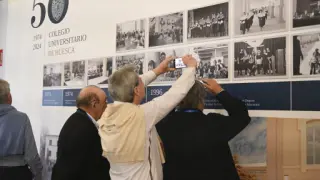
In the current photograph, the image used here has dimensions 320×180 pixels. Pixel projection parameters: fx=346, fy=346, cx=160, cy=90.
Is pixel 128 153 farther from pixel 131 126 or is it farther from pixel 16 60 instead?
pixel 16 60

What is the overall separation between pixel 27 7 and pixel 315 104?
279cm

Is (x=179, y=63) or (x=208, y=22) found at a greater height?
(x=208, y=22)

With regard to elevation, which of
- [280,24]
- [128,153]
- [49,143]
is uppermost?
[280,24]

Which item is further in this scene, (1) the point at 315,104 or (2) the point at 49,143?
(2) the point at 49,143

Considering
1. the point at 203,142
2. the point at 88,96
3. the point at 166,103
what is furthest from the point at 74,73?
the point at 203,142

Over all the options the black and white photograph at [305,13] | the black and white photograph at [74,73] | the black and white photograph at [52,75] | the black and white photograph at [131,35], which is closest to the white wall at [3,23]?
the black and white photograph at [52,75]

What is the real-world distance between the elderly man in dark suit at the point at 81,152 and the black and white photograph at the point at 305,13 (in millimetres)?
1206

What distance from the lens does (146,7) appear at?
7.66ft

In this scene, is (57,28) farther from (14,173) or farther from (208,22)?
(208,22)

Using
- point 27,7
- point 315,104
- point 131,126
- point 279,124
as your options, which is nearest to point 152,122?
point 131,126

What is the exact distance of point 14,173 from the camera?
253 cm

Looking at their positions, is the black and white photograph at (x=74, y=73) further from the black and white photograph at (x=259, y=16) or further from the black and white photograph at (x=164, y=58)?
the black and white photograph at (x=259, y=16)

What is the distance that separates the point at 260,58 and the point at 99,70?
1292 mm

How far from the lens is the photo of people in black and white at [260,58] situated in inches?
66.4
